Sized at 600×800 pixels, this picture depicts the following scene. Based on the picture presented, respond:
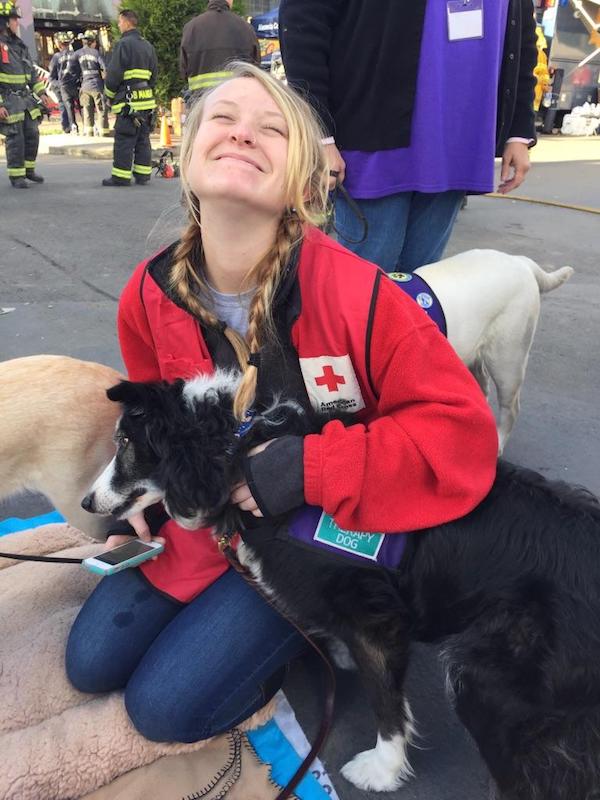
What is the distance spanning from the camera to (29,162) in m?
9.95

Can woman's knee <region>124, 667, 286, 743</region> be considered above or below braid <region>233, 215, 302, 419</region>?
below

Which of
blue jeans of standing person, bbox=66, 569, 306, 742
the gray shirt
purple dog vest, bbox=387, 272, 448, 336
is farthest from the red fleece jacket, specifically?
purple dog vest, bbox=387, 272, 448, 336

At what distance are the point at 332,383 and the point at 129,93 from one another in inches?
373

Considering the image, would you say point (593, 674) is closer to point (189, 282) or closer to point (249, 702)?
point (249, 702)

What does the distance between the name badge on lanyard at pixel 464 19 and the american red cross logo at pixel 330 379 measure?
164 centimetres

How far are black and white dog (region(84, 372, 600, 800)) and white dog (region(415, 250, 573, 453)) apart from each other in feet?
3.85

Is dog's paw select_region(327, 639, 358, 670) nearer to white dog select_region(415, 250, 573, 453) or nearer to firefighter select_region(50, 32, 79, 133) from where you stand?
white dog select_region(415, 250, 573, 453)

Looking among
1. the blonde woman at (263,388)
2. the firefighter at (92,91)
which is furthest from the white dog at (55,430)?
the firefighter at (92,91)

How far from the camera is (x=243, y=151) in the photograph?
1.78 meters

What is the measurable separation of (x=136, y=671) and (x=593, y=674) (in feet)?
4.18

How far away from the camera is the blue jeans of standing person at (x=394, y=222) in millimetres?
2850

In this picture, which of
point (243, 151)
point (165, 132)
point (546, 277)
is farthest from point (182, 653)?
point (165, 132)

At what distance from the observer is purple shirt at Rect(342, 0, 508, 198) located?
8.60 ft

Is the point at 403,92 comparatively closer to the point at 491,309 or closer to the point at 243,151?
Result: the point at 491,309
